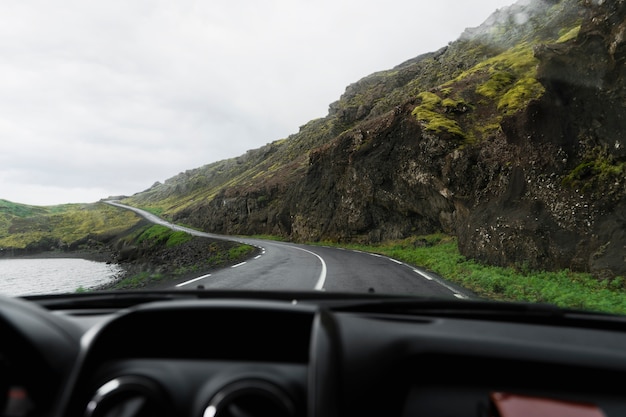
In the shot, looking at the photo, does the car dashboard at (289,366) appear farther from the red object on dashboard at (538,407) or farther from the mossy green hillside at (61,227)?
the mossy green hillside at (61,227)

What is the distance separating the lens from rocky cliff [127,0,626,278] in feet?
37.7

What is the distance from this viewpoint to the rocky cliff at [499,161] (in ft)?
37.7

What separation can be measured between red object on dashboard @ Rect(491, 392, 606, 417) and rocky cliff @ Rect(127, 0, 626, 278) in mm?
A: 10782

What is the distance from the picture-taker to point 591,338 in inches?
65.4

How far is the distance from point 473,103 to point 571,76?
15255 millimetres

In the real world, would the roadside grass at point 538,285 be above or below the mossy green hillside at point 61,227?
below

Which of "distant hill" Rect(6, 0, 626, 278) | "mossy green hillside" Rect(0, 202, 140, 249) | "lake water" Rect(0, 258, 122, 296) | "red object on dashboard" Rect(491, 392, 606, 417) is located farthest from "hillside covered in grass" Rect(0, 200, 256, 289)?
"red object on dashboard" Rect(491, 392, 606, 417)

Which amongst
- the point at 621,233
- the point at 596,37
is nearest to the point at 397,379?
the point at 621,233

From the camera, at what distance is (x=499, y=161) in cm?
1917

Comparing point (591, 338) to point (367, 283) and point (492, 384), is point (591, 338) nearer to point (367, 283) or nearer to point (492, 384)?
point (492, 384)

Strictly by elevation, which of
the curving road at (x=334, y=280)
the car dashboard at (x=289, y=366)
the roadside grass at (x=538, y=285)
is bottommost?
the roadside grass at (x=538, y=285)

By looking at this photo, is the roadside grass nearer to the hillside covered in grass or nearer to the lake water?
the lake water

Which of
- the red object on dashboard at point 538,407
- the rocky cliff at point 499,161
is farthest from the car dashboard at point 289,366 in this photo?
the rocky cliff at point 499,161

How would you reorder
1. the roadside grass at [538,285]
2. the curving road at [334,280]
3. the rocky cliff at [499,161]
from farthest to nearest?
the rocky cliff at [499,161], the curving road at [334,280], the roadside grass at [538,285]
